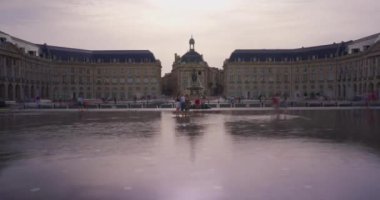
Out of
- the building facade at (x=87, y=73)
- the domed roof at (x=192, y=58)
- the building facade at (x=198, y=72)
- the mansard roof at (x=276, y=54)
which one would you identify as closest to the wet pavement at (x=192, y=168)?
the building facade at (x=87, y=73)

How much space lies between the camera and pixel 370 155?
46.8ft

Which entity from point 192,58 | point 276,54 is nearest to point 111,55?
point 192,58

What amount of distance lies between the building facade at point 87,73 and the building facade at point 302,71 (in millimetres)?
35494

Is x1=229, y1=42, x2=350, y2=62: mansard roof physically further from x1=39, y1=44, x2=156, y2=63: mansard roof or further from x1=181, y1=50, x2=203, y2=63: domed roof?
x1=39, y1=44, x2=156, y2=63: mansard roof

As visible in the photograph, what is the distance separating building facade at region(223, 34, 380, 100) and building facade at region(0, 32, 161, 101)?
35494 millimetres

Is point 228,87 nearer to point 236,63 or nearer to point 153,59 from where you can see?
point 236,63

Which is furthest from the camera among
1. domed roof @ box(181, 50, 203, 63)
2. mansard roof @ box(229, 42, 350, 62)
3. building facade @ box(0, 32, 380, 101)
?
domed roof @ box(181, 50, 203, 63)

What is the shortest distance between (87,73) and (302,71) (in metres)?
85.5

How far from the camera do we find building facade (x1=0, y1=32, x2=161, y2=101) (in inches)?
4712

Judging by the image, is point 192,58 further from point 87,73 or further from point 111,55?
point 87,73

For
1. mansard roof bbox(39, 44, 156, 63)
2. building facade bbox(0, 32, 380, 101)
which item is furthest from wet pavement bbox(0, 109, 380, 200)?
mansard roof bbox(39, 44, 156, 63)

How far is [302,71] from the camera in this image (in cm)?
14812

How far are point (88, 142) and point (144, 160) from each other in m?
5.68

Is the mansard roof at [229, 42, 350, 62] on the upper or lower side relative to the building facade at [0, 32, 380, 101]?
upper
